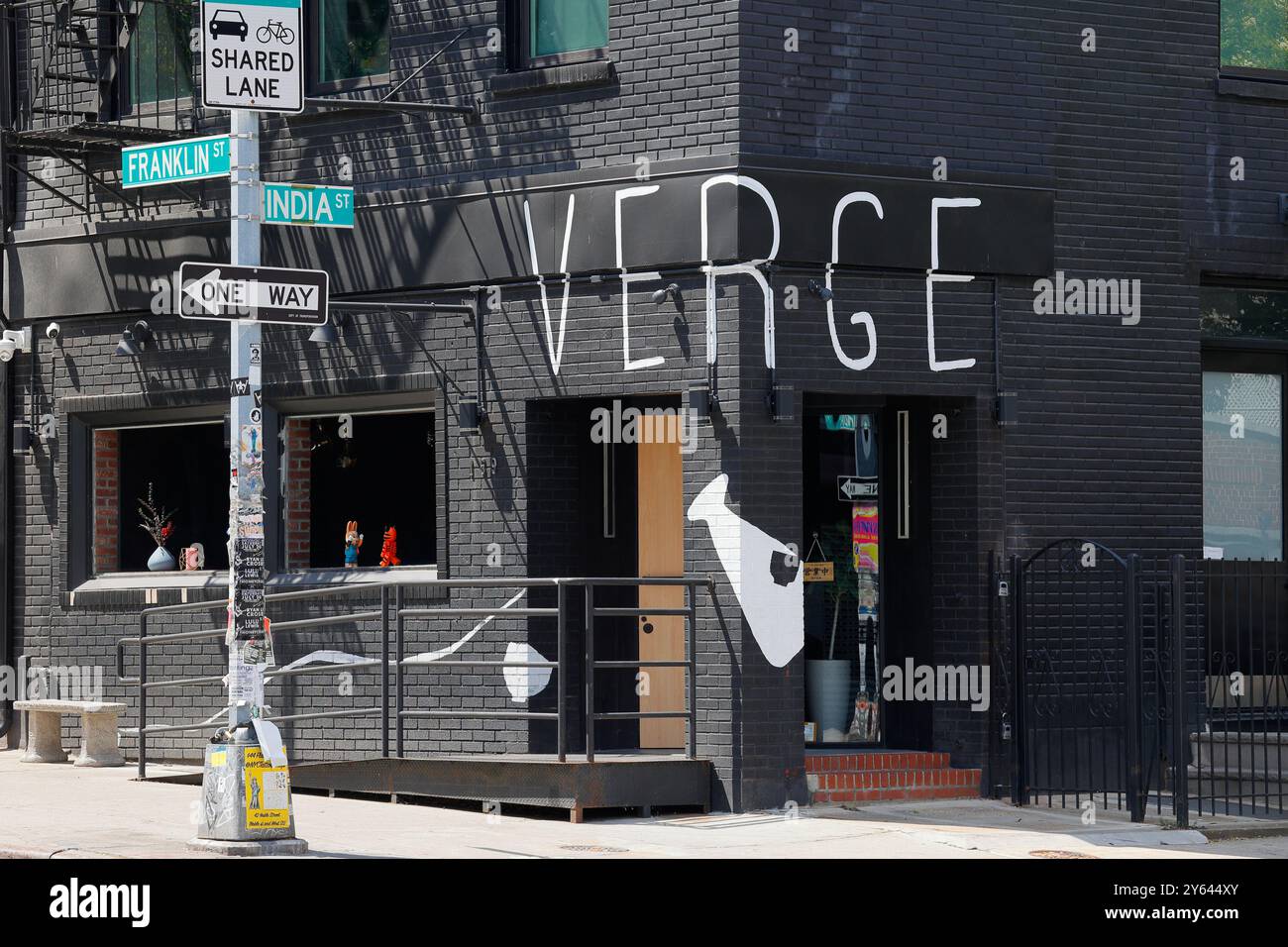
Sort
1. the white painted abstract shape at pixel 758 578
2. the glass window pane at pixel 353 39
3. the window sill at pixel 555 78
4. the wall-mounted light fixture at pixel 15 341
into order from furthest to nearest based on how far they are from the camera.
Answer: the wall-mounted light fixture at pixel 15 341 < the glass window pane at pixel 353 39 < the window sill at pixel 555 78 < the white painted abstract shape at pixel 758 578

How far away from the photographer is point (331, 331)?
1469 centimetres

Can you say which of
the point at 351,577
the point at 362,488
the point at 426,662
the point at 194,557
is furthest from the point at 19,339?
the point at 426,662

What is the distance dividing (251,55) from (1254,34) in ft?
27.8

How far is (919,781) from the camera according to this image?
13.5 meters

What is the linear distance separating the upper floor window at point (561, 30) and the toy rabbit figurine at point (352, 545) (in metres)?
3.87

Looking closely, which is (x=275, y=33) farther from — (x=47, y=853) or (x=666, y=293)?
(x=47, y=853)

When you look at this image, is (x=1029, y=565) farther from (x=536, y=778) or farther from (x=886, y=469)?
(x=536, y=778)

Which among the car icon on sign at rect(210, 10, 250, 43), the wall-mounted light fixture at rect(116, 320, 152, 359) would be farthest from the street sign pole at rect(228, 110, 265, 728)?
the wall-mounted light fixture at rect(116, 320, 152, 359)

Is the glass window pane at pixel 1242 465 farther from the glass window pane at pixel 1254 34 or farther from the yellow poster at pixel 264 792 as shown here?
the yellow poster at pixel 264 792

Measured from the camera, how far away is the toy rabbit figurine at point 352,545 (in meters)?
14.9

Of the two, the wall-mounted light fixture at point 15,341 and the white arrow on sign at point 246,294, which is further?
the wall-mounted light fixture at point 15,341

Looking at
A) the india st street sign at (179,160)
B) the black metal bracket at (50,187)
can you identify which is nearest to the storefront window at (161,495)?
the black metal bracket at (50,187)

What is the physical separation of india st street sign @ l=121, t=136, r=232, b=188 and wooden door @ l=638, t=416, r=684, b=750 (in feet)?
14.0

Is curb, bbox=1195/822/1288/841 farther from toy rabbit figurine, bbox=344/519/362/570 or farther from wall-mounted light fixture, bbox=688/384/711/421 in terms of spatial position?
toy rabbit figurine, bbox=344/519/362/570
